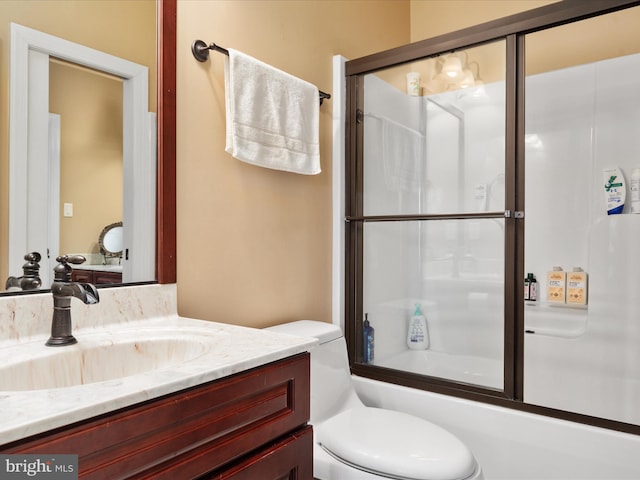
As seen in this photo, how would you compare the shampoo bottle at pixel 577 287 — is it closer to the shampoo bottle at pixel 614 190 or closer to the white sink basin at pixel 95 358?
the shampoo bottle at pixel 614 190

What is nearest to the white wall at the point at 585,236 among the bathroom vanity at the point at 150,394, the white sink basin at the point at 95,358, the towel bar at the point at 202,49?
the bathroom vanity at the point at 150,394

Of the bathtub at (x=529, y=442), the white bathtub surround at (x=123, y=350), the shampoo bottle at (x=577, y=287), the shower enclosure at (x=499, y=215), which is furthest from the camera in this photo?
the shampoo bottle at (x=577, y=287)

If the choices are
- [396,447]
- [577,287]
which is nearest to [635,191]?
[577,287]

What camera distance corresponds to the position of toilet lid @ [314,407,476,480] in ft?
4.07

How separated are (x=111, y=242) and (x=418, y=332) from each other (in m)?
1.52

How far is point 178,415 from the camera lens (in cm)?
71

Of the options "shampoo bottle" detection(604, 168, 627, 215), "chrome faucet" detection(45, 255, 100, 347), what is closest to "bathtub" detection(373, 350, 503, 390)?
"shampoo bottle" detection(604, 168, 627, 215)

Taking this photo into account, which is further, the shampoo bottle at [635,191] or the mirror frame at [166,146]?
the shampoo bottle at [635,191]

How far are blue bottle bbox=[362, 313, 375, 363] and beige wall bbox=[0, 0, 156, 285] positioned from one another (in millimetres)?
1344

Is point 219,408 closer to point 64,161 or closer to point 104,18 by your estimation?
point 64,161

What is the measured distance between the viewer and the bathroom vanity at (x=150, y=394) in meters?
0.60

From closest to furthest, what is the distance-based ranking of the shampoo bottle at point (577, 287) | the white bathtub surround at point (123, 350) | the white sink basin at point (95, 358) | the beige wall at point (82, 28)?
1. the white bathtub surround at point (123, 350)
2. the white sink basin at point (95, 358)
3. the beige wall at point (82, 28)
4. the shampoo bottle at point (577, 287)

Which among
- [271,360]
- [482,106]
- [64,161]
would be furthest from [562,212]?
[64,161]

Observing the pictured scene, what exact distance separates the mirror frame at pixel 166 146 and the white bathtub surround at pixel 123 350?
9cm
